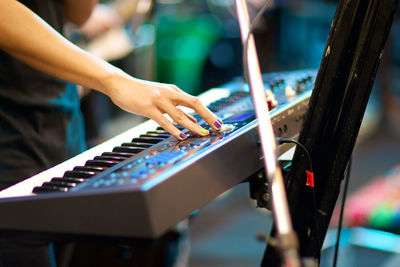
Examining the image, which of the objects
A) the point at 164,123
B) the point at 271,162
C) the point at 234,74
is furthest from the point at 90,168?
the point at 234,74

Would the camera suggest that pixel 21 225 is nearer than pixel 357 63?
Yes

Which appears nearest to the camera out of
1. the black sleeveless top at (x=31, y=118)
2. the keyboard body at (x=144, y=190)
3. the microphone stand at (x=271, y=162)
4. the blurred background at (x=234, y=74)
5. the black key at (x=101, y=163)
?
the microphone stand at (x=271, y=162)

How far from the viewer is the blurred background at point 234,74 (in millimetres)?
2492

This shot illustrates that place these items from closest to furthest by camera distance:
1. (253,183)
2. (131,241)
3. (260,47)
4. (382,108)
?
1. (131,241)
2. (253,183)
3. (382,108)
4. (260,47)

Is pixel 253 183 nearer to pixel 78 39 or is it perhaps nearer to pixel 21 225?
pixel 21 225

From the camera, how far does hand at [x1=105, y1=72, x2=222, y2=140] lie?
917 millimetres

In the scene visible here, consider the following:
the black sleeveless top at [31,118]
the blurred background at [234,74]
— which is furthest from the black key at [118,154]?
the blurred background at [234,74]

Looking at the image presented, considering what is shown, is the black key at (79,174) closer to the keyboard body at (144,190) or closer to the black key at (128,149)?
the keyboard body at (144,190)

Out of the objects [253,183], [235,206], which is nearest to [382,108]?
[235,206]

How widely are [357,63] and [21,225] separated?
2.08 feet

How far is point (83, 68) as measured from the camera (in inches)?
36.9

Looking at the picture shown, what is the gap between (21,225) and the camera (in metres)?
0.73

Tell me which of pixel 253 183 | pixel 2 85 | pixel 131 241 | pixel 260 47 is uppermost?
pixel 260 47

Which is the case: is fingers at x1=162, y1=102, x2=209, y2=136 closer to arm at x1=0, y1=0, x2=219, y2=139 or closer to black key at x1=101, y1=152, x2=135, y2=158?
arm at x1=0, y1=0, x2=219, y2=139
